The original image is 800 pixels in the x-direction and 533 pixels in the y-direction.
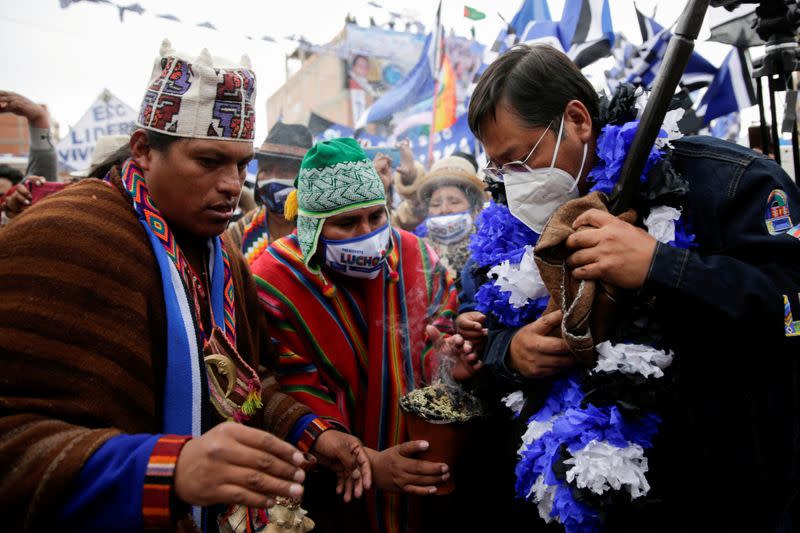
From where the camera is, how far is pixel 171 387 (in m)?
1.78

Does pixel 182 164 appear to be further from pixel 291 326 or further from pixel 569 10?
pixel 569 10

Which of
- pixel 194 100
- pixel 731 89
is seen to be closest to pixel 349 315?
pixel 194 100

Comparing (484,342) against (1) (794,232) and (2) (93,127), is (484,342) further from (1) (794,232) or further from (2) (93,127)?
(2) (93,127)

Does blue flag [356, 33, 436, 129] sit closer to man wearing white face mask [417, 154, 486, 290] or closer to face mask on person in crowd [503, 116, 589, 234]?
man wearing white face mask [417, 154, 486, 290]

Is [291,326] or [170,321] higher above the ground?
[170,321]

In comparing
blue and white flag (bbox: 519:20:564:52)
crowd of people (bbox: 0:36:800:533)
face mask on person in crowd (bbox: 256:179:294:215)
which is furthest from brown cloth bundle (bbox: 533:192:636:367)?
blue and white flag (bbox: 519:20:564:52)

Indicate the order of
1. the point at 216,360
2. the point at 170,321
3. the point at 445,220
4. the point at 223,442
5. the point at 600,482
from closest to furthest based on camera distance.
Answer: the point at 223,442, the point at 600,482, the point at 170,321, the point at 216,360, the point at 445,220

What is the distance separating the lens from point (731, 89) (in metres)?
5.78

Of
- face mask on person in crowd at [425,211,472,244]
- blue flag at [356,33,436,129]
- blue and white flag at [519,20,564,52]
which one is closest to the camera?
face mask on person in crowd at [425,211,472,244]

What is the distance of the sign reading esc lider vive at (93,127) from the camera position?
30.7 ft

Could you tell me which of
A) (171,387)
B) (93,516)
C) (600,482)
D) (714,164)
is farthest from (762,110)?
(93,516)

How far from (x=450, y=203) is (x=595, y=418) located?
421cm

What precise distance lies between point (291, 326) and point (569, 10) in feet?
16.5

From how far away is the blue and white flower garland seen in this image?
1.72 m
